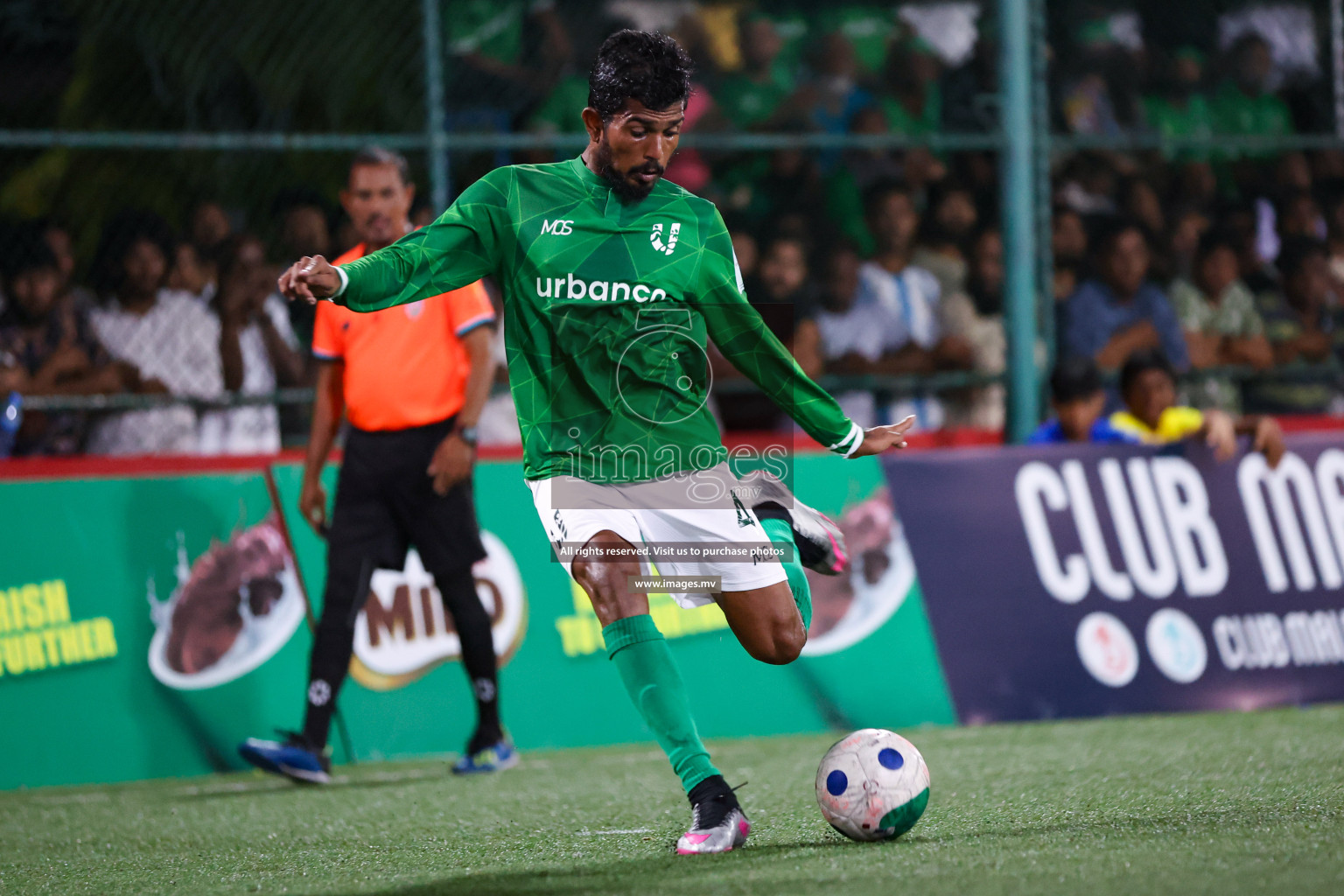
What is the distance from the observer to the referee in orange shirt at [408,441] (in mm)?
6324

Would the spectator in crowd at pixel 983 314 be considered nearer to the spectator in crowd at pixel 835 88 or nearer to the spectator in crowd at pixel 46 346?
the spectator in crowd at pixel 835 88

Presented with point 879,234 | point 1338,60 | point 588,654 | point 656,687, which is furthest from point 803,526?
point 1338,60

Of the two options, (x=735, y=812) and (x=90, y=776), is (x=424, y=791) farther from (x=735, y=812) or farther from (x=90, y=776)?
(x=735, y=812)

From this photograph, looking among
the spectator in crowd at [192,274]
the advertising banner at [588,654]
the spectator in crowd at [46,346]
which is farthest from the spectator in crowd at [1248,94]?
the spectator in crowd at [46,346]

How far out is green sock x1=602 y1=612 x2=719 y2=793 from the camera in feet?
13.7

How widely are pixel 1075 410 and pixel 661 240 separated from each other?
13.2ft

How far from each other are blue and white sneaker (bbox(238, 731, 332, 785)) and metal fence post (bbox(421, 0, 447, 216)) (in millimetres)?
2755

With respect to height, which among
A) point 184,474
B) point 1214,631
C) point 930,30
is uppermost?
point 930,30

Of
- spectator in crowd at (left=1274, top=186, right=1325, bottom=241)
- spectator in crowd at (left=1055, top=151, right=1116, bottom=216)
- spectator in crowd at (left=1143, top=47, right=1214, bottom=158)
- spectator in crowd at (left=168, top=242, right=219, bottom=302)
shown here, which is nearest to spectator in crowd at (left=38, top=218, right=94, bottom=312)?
spectator in crowd at (left=168, top=242, right=219, bottom=302)

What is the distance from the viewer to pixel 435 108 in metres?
7.88

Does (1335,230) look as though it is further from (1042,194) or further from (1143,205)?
(1042,194)

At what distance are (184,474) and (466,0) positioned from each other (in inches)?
144

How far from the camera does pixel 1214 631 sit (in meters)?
7.43

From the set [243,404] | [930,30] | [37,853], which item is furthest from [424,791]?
[930,30]
